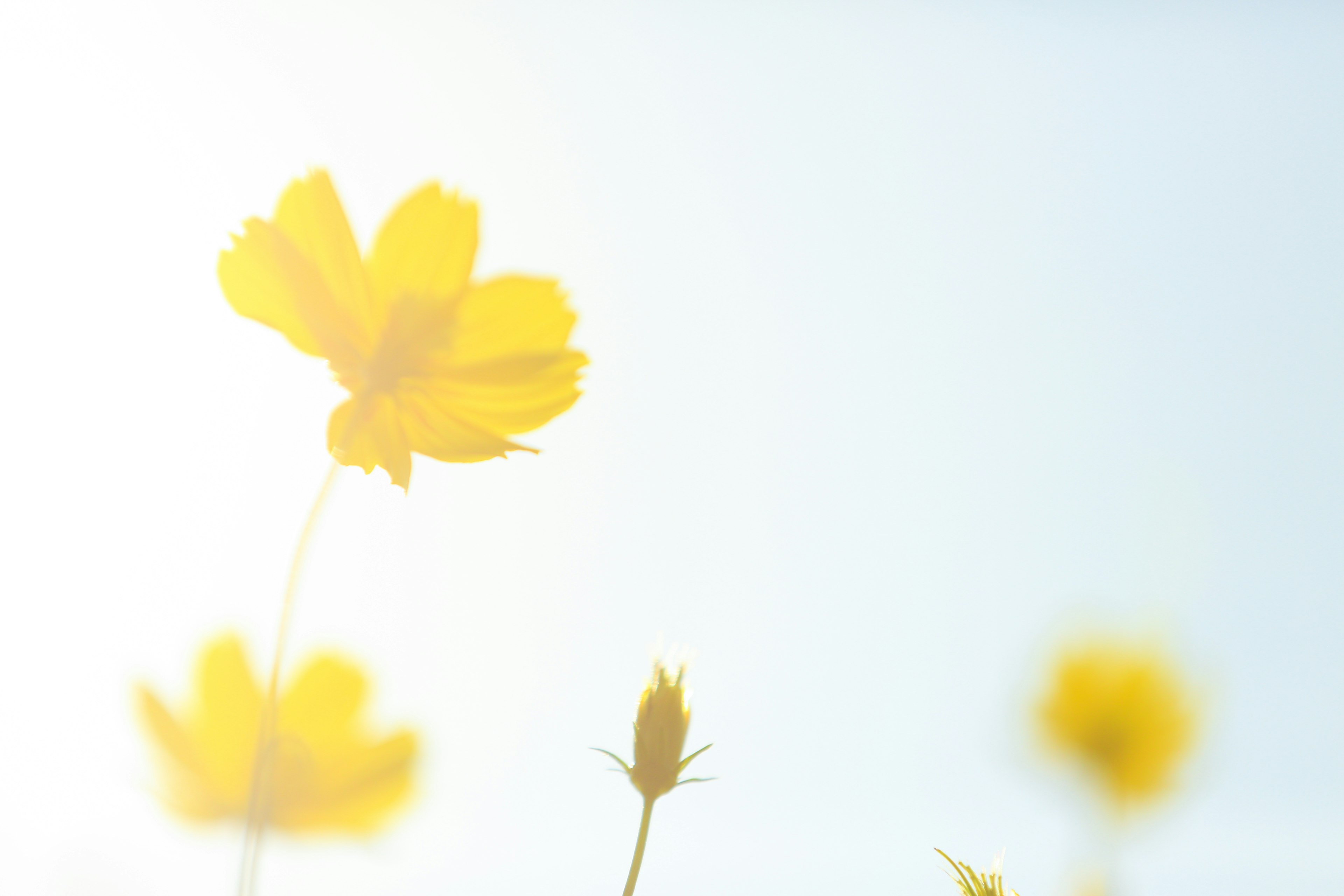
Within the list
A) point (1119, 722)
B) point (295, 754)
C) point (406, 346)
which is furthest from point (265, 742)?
point (1119, 722)

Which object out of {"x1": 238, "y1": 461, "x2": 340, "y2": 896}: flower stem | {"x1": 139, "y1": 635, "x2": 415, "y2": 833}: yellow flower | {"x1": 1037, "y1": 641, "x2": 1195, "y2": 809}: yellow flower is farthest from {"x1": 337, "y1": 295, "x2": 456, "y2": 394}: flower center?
{"x1": 1037, "y1": 641, "x2": 1195, "y2": 809}: yellow flower

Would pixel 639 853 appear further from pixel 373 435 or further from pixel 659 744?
pixel 373 435

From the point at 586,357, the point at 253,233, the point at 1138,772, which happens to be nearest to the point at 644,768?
the point at 586,357

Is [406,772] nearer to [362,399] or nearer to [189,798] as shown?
[189,798]

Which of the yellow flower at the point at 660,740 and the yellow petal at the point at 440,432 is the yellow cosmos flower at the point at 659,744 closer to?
the yellow flower at the point at 660,740

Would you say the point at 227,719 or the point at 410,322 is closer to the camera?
the point at 410,322
